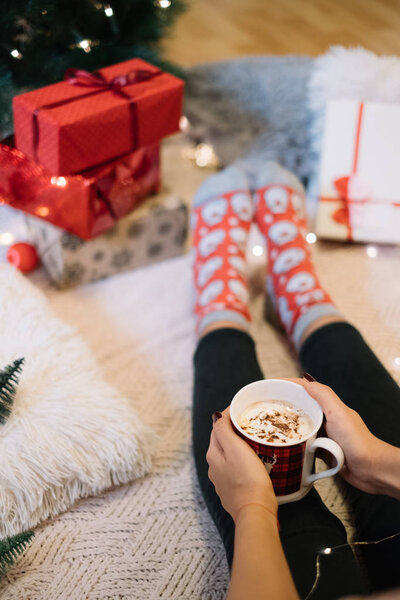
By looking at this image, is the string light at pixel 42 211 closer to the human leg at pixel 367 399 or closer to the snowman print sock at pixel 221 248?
the snowman print sock at pixel 221 248

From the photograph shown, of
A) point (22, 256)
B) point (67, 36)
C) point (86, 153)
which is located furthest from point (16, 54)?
point (22, 256)

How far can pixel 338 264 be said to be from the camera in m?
1.19

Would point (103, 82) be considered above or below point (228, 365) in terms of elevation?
above

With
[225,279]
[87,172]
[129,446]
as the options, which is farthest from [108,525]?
[87,172]

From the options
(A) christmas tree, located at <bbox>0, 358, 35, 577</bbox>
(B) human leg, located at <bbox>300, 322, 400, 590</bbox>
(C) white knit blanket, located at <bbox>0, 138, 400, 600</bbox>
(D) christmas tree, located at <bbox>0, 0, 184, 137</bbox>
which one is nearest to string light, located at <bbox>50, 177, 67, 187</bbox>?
(D) christmas tree, located at <bbox>0, 0, 184, 137</bbox>

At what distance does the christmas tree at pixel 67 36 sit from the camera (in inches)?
39.0

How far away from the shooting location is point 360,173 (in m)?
1.16

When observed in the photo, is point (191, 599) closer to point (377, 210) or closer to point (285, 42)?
point (377, 210)

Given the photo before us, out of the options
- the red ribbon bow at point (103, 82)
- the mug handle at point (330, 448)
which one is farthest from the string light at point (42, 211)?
the mug handle at point (330, 448)

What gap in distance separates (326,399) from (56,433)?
0.35 m

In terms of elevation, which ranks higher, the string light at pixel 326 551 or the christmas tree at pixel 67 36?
the christmas tree at pixel 67 36

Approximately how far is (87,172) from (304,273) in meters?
0.42

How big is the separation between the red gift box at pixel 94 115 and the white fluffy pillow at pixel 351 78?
0.31m

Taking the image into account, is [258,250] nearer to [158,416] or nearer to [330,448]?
[158,416]
